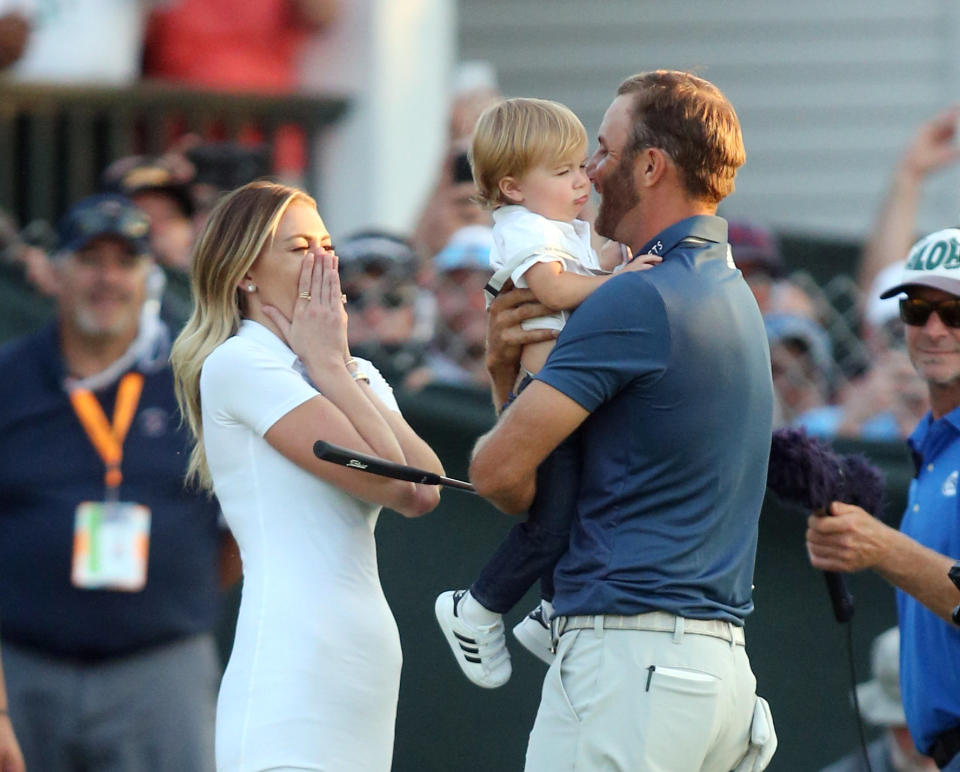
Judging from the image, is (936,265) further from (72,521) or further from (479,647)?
(72,521)

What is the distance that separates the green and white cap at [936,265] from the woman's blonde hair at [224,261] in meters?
1.49

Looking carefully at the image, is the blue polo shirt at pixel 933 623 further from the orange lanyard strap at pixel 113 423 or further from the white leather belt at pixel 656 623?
the orange lanyard strap at pixel 113 423

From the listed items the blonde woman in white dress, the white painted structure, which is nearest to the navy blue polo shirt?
the blonde woman in white dress

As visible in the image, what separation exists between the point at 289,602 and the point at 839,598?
54.6 inches

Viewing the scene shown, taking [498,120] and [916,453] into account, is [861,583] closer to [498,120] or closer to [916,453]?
[916,453]

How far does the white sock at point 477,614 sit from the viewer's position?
10.7 feet

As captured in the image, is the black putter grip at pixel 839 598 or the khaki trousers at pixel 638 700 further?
the black putter grip at pixel 839 598

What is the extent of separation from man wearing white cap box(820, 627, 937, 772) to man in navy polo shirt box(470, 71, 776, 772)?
197cm

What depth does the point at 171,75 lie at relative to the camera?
26.0ft

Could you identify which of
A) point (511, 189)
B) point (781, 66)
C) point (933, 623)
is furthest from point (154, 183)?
point (781, 66)

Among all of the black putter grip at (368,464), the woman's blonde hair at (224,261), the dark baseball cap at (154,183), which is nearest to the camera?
the black putter grip at (368,464)

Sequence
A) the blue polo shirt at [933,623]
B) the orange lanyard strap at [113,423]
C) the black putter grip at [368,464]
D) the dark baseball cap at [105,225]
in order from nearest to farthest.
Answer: the black putter grip at [368,464]
the blue polo shirt at [933,623]
the orange lanyard strap at [113,423]
the dark baseball cap at [105,225]

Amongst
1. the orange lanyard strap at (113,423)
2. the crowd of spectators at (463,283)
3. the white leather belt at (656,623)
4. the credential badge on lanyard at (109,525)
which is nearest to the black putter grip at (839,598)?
the white leather belt at (656,623)

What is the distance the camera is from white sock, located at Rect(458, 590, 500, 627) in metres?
3.27
